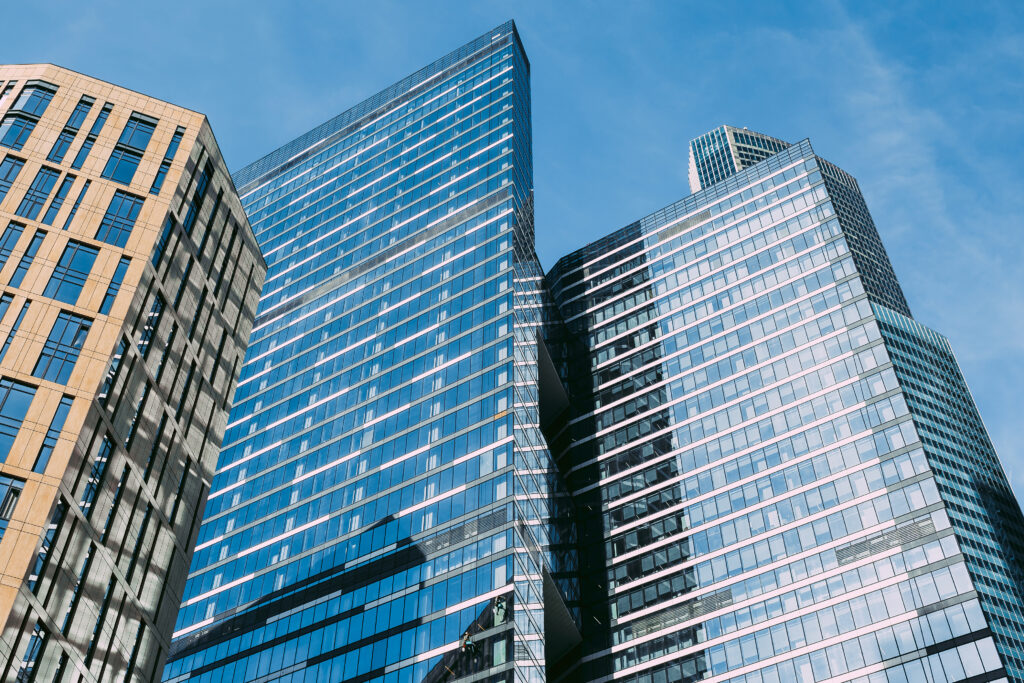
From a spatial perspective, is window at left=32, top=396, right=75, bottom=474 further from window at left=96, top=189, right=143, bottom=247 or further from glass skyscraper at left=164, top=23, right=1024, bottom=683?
glass skyscraper at left=164, top=23, right=1024, bottom=683

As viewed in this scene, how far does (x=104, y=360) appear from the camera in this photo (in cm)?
6266

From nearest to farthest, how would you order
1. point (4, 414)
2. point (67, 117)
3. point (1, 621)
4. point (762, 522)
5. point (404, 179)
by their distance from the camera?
point (1, 621) → point (4, 414) → point (67, 117) → point (762, 522) → point (404, 179)

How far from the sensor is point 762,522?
106 m

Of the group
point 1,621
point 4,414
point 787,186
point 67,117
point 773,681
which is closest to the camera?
point 1,621

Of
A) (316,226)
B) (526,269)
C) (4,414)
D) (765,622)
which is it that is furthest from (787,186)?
(4,414)

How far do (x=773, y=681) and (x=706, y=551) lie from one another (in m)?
16.5

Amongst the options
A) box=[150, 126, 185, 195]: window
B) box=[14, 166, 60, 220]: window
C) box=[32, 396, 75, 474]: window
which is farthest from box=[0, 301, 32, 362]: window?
box=[150, 126, 185, 195]: window

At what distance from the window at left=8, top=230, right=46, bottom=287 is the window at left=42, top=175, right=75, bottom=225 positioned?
1.42 m

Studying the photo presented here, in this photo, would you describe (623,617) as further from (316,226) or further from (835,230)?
→ (316,226)

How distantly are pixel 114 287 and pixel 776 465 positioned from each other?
69317 mm

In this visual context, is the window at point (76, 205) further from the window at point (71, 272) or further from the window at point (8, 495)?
the window at point (8, 495)

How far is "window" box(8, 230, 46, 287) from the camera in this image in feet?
211

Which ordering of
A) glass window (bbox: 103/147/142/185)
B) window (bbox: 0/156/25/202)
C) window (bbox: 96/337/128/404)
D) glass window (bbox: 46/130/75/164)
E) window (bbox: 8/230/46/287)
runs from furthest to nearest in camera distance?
1. glass window (bbox: 103/147/142/185)
2. glass window (bbox: 46/130/75/164)
3. window (bbox: 0/156/25/202)
4. window (bbox: 8/230/46/287)
5. window (bbox: 96/337/128/404)

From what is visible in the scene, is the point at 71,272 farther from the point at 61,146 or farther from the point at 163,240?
the point at 61,146
